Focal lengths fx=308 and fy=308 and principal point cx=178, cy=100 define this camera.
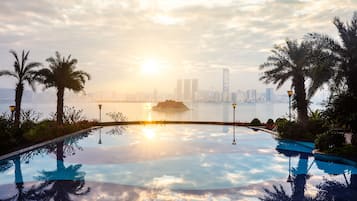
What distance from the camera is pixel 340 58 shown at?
1566 cm

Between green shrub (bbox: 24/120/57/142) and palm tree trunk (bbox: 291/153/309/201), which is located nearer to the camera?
palm tree trunk (bbox: 291/153/309/201)

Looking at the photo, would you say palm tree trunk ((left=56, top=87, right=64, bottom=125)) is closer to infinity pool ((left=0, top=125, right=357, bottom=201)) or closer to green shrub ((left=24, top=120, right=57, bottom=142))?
green shrub ((left=24, top=120, right=57, bottom=142))

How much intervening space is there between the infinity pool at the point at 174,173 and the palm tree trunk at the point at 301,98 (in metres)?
3.78

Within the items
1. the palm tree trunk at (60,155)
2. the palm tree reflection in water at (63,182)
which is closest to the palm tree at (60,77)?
the palm tree trunk at (60,155)

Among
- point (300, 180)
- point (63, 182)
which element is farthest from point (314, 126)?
point (63, 182)

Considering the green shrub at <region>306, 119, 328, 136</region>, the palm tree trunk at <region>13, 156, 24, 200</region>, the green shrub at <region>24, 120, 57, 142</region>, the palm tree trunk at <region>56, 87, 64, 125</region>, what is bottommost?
the palm tree trunk at <region>13, 156, 24, 200</region>

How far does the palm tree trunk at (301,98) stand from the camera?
23.3m

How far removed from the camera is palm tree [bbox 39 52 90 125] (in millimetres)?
25625

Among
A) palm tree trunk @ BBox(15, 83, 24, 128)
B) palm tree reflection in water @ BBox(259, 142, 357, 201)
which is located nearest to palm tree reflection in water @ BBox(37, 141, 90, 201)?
palm tree reflection in water @ BBox(259, 142, 357, 201)

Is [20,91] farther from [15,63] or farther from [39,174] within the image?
[39,174]

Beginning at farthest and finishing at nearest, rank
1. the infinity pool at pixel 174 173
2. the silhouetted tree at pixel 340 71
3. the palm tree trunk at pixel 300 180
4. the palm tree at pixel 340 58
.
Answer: the palm tree at pixel 340 58 → the silhouetted tree at pixel 340 71 → the infinity pool at pixel 174 173 → the palm tree trunk at pixel 300 180

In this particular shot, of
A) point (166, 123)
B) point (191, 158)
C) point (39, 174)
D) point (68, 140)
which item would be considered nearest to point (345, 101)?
point (191, 158)

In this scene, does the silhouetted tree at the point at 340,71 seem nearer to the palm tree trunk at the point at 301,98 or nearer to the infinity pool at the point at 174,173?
the infinity pool at the point at 174,173

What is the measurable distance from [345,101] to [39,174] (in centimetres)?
1379
